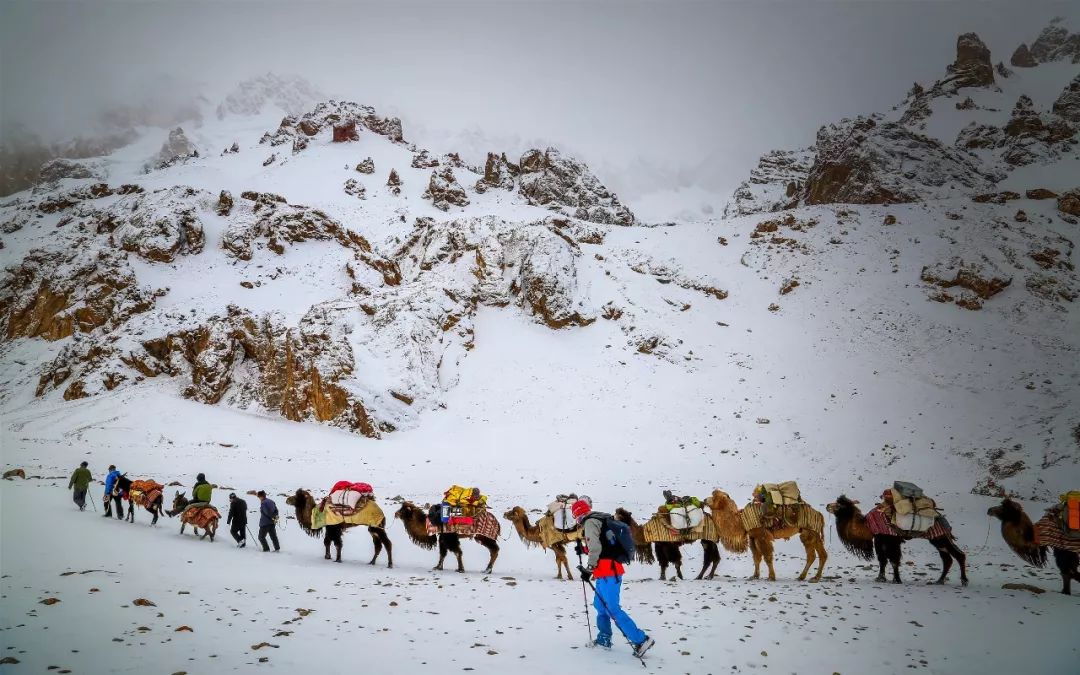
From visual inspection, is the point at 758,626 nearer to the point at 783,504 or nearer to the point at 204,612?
the point at 783,504

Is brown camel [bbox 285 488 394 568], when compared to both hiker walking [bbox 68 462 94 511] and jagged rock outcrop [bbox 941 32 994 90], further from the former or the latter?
jagged rock outcrop [bbox 941 32 994 90]

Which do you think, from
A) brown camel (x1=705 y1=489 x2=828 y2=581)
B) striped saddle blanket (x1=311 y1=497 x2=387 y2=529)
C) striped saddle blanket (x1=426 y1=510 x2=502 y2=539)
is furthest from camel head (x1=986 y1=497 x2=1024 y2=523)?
striped saddle blanket (x1=311 y1=497 x2=387 y2=529)

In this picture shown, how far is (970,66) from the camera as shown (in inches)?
2470

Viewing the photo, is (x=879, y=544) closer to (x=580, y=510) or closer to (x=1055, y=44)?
(x=580, y=510)

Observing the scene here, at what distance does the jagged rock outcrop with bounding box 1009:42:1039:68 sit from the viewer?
6694cm

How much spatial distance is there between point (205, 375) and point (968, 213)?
5312 centimetres

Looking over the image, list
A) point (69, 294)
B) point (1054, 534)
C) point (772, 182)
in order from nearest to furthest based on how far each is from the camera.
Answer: point (1054, 534), point (69, 294), point (772, 182)

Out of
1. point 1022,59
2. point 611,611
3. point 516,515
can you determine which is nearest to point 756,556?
point 516,515

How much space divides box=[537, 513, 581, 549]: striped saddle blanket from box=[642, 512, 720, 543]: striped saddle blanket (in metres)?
1.87

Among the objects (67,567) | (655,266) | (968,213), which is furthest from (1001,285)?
(67,567)

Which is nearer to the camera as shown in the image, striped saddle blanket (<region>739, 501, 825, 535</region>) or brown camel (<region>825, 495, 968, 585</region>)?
brown camel (<region>825, 495, 968, 585</region>)

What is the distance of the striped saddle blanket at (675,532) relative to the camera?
11.4 m

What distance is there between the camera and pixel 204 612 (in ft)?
22.4

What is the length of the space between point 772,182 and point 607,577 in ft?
252
